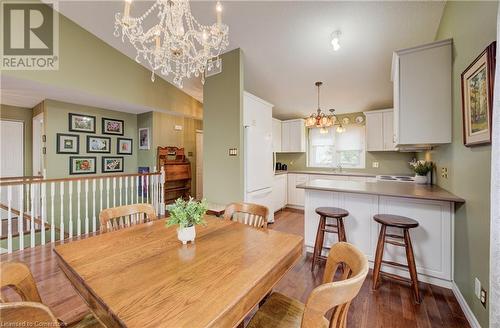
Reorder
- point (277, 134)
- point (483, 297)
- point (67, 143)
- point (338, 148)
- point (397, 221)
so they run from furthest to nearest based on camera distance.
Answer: point (277, 134)
point (338, 148)
point (67, 143)
point (397, 221)
point (483, 297)

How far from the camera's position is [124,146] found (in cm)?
530

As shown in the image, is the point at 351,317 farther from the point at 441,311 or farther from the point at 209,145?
the point at 209,145

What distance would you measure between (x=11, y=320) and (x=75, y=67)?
4.16m

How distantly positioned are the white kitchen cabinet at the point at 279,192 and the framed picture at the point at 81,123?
4.31m

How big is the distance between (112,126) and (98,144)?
0.54 m

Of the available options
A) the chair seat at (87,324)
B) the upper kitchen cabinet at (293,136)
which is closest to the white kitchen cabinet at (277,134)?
the upper kitchen cabinet at (293,136)

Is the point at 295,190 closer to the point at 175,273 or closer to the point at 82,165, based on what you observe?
the point at 175,273

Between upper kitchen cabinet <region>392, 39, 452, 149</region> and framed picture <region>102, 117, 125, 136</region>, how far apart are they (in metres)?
5.64

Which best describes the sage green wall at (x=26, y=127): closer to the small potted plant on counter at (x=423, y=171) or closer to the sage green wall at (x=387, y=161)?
the sage green wall at (x=387, y=161)

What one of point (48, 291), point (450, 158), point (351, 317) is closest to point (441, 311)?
point (351, 317)

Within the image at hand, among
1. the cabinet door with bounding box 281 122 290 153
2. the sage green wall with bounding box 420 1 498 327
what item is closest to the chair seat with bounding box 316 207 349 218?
the sage green wall with bounding box 420 1 498 327

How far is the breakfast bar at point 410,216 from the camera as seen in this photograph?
210cm

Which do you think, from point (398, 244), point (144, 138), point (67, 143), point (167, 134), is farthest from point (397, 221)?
point (67, 143)

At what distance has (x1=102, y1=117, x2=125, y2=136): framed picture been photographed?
4.90 meters
